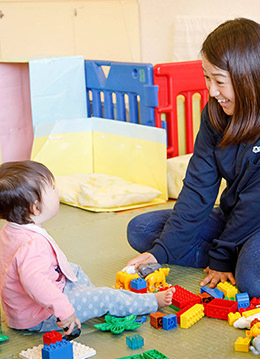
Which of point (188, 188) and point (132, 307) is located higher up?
point (188, 188)

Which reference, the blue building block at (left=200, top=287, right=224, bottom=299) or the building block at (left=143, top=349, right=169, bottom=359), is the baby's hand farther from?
the blue building block at (left=200, top=287, right=224, bottom=299)

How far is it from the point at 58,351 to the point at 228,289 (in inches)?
18.1

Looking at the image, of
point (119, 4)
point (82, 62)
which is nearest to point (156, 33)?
point (119, 4)

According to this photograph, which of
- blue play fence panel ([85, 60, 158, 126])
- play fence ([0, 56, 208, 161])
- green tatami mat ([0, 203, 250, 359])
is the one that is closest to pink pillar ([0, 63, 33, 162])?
play fence ([0, 56, 208, 161])

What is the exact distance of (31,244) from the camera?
1.11 metres

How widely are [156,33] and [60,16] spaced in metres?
0.59

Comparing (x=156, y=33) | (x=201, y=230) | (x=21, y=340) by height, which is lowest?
(x=21, y=340)

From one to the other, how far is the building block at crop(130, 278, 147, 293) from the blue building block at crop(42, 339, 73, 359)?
293mm

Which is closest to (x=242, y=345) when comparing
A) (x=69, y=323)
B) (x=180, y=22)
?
(x=69, y=323)

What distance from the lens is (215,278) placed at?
1.39 meters

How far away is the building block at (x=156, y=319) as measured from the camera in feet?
3.91

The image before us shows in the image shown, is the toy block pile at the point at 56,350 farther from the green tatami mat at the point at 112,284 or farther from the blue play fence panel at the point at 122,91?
the blue play fence panel at the point at 122,91

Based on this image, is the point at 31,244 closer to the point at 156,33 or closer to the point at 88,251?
the point at 88,251

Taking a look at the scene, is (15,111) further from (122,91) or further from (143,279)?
(143,279)
